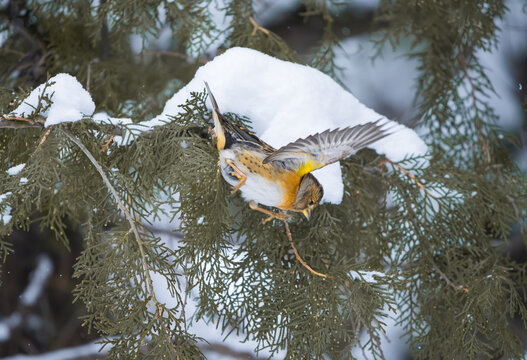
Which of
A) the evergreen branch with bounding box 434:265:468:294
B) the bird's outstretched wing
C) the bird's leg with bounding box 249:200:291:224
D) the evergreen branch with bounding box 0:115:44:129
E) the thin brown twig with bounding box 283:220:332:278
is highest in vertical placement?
the bird's outstretched wing

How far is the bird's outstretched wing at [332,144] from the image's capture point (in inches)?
32.6

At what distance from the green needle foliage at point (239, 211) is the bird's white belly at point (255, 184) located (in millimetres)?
45

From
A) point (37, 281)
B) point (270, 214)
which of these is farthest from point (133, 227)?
point (37, 281)

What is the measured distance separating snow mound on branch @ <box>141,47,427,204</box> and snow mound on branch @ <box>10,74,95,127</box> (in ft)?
0.53

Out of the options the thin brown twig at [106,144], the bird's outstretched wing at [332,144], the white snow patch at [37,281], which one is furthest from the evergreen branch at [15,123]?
the white snow patch at [37,281]

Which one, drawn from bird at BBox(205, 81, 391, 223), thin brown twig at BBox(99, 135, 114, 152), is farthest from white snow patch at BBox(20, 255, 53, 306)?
bird at BBox(205, 81, 391, 223)

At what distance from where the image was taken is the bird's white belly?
3.13ft

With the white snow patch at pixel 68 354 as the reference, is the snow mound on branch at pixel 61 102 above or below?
above

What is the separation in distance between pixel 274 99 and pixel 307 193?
28 cm

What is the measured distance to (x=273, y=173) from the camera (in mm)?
949

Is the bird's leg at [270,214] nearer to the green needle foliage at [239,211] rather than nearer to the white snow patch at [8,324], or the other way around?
the green needle foliage at [239,211]

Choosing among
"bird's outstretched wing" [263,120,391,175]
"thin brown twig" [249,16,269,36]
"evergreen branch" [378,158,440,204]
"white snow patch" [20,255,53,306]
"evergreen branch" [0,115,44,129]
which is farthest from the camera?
"white snow patch" [20,255,53,306]

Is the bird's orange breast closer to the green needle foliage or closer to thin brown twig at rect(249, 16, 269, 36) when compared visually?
the green needle foliage

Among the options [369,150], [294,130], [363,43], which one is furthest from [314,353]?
[363,43]
